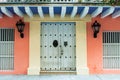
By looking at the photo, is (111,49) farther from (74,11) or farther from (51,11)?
(51,11)

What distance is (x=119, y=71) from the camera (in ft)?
48.1

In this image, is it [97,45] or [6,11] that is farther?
[97,45]

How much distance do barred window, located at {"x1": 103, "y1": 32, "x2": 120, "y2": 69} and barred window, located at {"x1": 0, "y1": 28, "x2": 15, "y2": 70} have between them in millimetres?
4758

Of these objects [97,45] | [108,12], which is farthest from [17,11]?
[97,45]

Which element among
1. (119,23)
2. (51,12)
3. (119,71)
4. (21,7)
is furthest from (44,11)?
(119,71)

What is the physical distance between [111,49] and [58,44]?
8.99 ft

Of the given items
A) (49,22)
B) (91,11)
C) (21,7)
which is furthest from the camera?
(49,22)

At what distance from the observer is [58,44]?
1480 cm

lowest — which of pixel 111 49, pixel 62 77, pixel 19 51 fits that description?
pixel 62 77

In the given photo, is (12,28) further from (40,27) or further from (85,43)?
(85,43)

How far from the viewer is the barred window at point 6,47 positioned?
1464cm

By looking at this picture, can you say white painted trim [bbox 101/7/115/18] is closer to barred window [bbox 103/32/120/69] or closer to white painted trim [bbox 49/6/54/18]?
barred window [bbox 103/32/120/69]

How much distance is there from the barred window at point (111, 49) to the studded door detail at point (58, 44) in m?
1.60

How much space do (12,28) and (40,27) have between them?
4.65 ft
